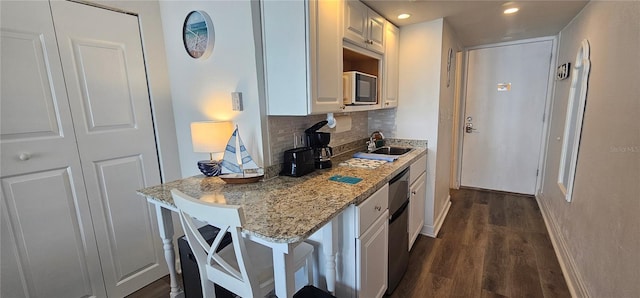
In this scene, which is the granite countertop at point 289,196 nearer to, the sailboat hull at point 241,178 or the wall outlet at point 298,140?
the sailboat hull at point 241,178

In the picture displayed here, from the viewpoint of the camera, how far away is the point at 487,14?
2.29 m

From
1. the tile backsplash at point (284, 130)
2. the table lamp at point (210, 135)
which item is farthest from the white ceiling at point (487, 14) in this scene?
the table lamp at point (210, 135)

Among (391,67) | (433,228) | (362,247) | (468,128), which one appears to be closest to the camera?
(362,247)

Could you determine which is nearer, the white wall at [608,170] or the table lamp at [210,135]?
the white wall at [608,170]

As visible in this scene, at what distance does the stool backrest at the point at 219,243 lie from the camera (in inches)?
38.8

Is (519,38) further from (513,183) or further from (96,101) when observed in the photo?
A: (96,101)

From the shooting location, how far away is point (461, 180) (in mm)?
4113

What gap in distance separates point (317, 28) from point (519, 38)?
3.08 m

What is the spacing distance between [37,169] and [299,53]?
1580 mm

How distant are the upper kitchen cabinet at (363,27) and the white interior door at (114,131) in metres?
1.42

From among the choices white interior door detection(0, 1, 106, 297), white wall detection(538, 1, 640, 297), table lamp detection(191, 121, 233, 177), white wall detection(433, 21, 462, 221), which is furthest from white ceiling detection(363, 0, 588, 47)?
white interior door detection(0, 1, 106, 297)

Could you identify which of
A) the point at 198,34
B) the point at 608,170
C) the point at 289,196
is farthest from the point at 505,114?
the point at 198,34

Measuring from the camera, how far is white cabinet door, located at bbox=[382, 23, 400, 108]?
94.4 inches

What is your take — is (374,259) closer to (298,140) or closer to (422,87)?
(298,140)
